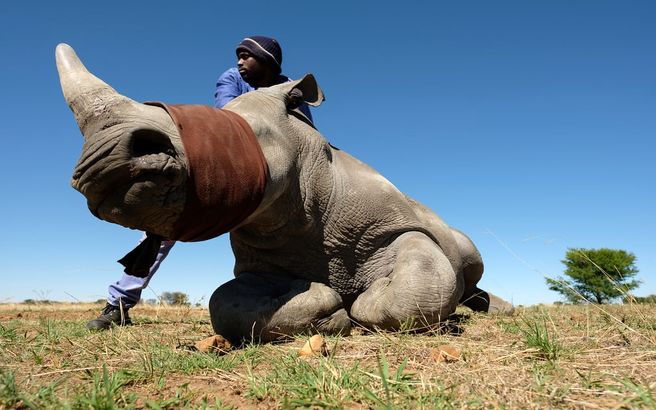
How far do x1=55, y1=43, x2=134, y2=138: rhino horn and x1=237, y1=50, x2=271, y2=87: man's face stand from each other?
179 cm

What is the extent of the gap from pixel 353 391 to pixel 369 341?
91 cm

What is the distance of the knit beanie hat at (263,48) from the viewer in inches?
149

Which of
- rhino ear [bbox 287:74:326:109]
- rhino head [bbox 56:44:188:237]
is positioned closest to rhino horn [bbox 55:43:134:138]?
rhino head [bbox 56:44:188:237]

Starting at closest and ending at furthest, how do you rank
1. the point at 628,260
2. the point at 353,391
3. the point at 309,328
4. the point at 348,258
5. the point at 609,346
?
the point at 353,391
the point at 609,346
the point at 309,328
the point at 348,258
the point at 628,260

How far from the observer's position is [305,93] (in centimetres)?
321

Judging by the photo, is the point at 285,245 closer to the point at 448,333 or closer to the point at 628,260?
the point at 448,333

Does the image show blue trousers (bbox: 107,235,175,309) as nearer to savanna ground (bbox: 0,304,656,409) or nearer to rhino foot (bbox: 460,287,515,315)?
savanna ground (bbox: 0,304,656,409)

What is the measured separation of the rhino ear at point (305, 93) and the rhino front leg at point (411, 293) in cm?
109

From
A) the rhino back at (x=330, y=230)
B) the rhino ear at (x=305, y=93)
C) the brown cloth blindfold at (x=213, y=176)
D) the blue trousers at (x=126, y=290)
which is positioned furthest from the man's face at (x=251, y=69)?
the blue trousers at (x=126, y=290)

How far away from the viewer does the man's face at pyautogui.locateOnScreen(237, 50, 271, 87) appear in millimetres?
3854

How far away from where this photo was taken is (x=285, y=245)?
2.98 meters

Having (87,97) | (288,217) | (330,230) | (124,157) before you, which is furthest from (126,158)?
(330,230)

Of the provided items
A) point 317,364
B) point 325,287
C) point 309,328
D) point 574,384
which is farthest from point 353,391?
point 325,287

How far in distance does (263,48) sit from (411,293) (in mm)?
2182
